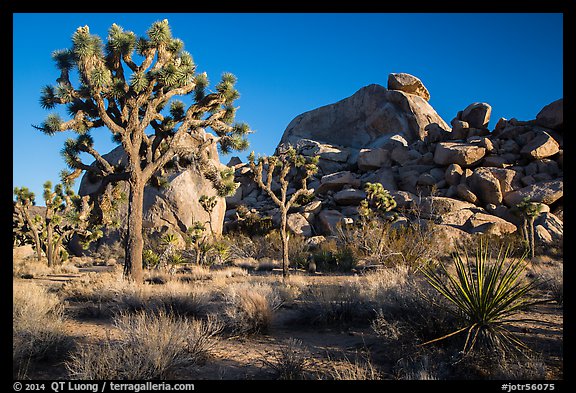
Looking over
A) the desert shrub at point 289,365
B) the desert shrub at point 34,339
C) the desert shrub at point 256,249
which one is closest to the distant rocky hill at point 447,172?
the desert shrub at point 256,249

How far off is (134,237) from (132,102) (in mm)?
3861

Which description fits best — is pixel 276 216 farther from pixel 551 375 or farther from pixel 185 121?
pixel 551 375

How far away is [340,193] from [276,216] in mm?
7098

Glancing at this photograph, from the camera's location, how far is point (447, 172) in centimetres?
3766

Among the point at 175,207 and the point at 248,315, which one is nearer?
the point at 248,315

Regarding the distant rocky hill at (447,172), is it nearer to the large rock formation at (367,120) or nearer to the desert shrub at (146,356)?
the large rock formation at (367,120)

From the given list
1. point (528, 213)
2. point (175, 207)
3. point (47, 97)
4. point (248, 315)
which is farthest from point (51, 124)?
point (528, 213)

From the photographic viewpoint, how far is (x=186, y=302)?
7578 millimetres

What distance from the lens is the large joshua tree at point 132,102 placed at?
1048 cm

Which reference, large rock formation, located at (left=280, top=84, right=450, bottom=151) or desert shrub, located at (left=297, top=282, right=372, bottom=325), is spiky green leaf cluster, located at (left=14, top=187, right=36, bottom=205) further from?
large rock formation, located at (left=280, top=84, right=450, bottom=151)

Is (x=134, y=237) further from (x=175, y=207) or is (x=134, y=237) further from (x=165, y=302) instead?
(x=175, y=207)

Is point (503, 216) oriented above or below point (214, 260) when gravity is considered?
above

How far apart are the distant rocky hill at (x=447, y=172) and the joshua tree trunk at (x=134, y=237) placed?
15.6 m
